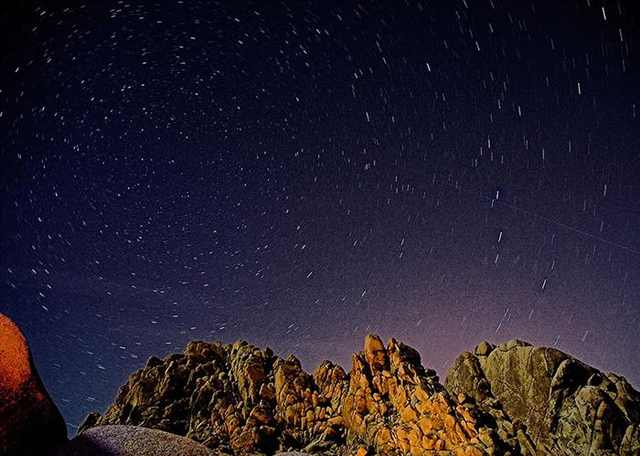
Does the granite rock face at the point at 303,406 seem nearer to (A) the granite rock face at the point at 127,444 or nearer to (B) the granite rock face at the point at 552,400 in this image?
(B) the granite rock face at the point at 552,400

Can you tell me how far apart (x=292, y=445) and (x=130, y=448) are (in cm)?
3950

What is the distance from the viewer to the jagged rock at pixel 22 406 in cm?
1098

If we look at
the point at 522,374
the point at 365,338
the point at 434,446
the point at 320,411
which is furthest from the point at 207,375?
the point at 522,374

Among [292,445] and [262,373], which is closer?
[292,445]

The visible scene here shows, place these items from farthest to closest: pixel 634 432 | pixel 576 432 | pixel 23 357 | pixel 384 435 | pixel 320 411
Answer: pixel 320 411 → pixel 384 435 → pixel 576 432 → pixel 634 432 → pixel 23 357

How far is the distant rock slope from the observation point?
133ft

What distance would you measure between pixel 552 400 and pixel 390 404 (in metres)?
20.7

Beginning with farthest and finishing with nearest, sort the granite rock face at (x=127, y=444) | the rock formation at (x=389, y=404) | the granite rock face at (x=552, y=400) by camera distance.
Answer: the rock formation at (x=389, y=404) → the granite rock face at (x=552, y=400) → the granite rock face at (x=127, y=444)

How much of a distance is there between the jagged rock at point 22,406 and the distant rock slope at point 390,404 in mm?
37033

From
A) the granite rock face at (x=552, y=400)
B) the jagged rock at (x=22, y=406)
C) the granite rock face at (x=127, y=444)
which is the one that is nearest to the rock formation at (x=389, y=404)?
the granite rock face at (x=552, y=400)

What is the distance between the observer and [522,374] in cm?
4862

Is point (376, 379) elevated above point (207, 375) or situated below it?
below

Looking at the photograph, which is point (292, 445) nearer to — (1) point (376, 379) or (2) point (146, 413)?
(1) point (376, 379)

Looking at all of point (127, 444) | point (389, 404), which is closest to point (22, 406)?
point (127, 444)
